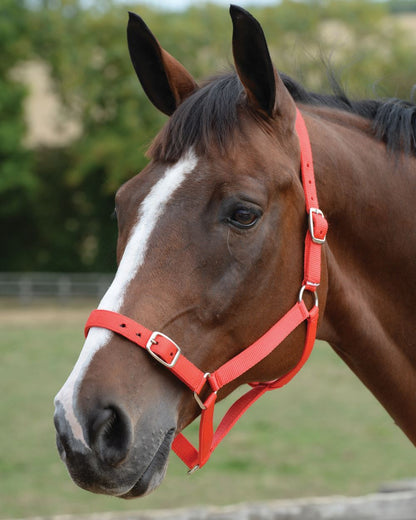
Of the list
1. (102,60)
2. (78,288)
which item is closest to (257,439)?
(78,288)

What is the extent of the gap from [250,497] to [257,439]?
1969mm

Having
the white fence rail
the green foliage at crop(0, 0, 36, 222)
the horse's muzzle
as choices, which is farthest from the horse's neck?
the green foliage at crop(0, 0, 36, 222)

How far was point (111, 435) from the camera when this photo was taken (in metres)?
1.90

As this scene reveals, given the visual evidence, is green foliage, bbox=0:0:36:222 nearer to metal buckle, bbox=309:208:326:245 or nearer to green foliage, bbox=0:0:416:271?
green foliage, bbox=0:0:416:271

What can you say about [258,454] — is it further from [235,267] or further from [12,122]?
[12,122]

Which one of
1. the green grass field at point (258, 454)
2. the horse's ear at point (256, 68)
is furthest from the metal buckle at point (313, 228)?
the green grass field at point (258, 454)

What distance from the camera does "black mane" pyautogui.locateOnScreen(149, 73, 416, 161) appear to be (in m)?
2.23

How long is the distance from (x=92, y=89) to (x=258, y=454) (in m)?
22.3

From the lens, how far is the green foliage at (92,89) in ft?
87.0

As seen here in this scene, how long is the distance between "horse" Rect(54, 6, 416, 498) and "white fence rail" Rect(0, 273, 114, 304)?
22.4 meters

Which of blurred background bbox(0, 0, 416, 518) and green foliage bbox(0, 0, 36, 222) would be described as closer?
blurred background bbox(0, 0, 416, 518)

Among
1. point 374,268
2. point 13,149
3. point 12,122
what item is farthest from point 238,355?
point 12,122

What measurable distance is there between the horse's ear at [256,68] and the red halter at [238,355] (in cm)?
12

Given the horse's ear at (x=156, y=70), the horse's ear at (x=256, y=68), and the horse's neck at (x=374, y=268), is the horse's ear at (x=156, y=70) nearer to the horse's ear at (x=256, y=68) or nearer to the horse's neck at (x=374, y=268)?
the horse's ear at (x=256, y=68)
